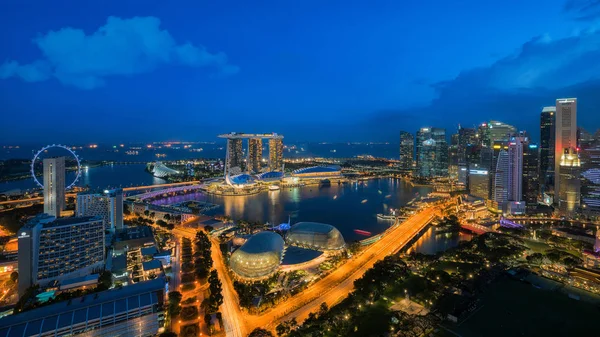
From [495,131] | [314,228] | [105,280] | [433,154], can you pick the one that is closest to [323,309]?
[314,228]

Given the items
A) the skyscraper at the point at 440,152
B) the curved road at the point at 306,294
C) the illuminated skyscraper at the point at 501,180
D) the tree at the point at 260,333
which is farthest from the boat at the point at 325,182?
the tree at the point at 260,333

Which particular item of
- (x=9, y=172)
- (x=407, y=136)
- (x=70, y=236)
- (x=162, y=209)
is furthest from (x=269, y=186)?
(x=9, y=172)

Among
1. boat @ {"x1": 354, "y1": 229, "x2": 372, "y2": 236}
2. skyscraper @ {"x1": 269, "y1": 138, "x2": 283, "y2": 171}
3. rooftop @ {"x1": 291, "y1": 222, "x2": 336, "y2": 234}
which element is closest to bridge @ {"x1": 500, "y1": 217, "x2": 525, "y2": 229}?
boat @ {"x1": 354, "y1": 229, "x2": 372, "y2": 236}

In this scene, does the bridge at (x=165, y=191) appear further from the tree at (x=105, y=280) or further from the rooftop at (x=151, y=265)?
the tree at (x=105, y=280)

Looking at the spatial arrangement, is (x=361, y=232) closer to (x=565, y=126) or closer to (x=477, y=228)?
(x=477, y=228)

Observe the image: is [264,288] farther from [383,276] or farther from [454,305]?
[454,305]

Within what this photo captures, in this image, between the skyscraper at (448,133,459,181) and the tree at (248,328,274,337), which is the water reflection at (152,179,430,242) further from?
the skyscraper at (448,133,459,181)
